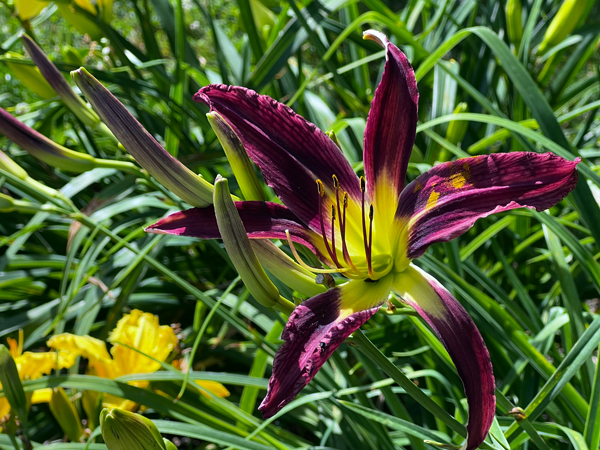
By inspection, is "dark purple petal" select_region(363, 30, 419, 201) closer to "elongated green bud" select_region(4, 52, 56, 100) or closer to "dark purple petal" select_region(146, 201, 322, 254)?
"dark purple petal" select_region(146, 201, 322, 254)

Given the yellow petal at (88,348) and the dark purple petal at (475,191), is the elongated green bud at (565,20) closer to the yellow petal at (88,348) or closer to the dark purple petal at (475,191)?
the dark purple petal at (475,191)

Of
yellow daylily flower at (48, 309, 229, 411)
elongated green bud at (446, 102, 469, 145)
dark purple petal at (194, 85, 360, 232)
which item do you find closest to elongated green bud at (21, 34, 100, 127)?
dark purple petal at (194, 85, 360, 232)

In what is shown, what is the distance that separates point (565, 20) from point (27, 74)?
4.06ft

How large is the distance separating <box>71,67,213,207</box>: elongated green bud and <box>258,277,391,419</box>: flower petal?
0.17 m

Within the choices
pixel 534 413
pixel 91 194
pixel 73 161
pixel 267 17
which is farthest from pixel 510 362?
pixel 91 194

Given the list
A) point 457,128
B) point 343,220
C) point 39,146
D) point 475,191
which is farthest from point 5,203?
point 457,128

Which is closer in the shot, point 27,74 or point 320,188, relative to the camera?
point 320,188

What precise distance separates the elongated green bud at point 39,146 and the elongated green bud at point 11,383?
270 mm

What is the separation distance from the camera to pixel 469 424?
1.34 ft

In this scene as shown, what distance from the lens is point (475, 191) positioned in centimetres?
49

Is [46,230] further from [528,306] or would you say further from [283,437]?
[528,306]

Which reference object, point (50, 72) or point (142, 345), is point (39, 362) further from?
point (50, 72)

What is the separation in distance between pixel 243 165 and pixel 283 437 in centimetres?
63

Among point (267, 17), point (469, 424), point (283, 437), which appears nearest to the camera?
point (469, 424)
